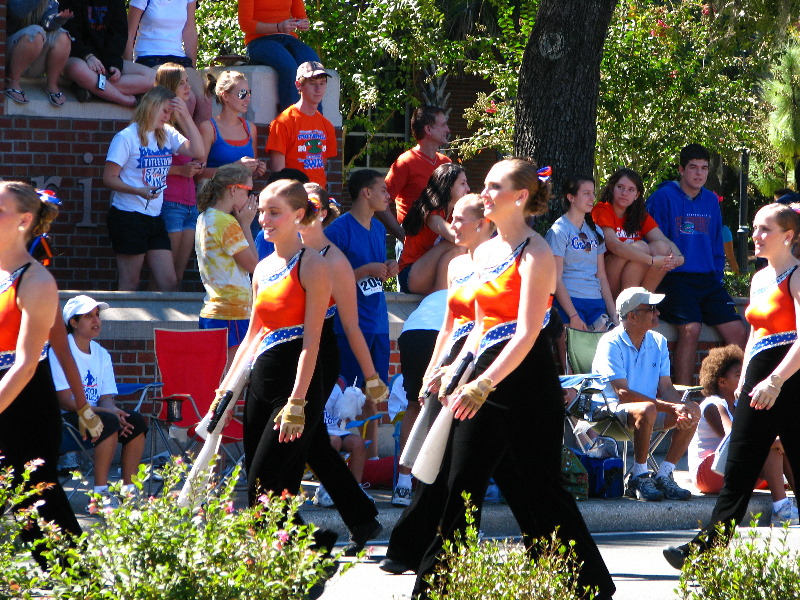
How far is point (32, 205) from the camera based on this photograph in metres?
5.39

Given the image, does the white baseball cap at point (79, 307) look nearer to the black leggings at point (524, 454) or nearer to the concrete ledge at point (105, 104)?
the black leggings at point (524, 454)

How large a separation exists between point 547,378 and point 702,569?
1.13 m

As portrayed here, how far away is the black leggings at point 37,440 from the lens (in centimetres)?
520

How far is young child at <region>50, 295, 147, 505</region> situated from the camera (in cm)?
748

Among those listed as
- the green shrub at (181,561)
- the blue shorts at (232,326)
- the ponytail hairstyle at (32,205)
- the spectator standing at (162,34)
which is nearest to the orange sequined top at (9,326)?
the ponytail hairstyle at (32,205)

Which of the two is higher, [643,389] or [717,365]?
[717,365]

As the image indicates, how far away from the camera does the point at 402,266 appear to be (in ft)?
31.6

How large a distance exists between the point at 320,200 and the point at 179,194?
3509 mm

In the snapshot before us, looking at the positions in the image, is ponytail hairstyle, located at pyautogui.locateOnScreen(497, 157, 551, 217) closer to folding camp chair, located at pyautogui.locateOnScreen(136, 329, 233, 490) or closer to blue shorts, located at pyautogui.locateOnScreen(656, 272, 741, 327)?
folding camp chair, located at pyautogui.locateOnScreen(136, 329, 233, 490)

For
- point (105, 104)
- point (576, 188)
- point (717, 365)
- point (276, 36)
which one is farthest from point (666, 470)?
point (105, 104)

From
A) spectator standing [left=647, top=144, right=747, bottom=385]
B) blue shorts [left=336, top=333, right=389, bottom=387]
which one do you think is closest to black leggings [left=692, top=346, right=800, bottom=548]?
blue shorts [left=336, top=333, right=389, bottom=387]

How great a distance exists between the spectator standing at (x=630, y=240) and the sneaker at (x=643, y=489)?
2312 mm

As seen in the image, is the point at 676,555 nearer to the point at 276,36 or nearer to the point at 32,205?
the point at 32,205

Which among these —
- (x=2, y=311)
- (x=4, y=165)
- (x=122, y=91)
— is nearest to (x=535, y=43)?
(x=122, y=91)
